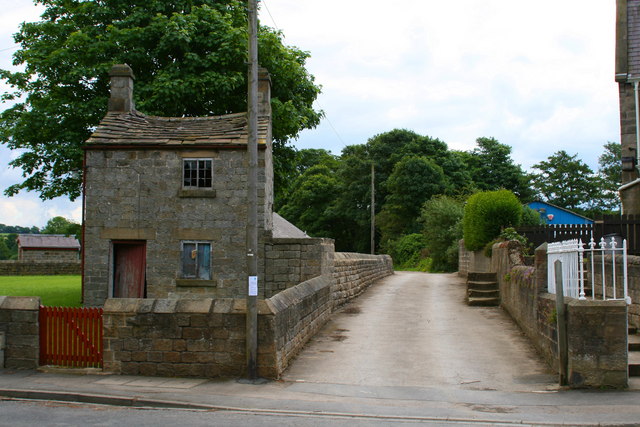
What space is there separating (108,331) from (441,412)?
549 cm

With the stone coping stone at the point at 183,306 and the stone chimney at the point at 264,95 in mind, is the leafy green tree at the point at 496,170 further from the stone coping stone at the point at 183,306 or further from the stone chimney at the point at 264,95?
the stone coping stone at the point at 183,306

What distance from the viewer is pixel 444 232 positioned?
128 feet

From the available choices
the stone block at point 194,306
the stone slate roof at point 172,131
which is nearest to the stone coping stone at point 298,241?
the stone slate roof at point 172,131

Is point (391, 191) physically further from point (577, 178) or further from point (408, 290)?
point (408, 290)

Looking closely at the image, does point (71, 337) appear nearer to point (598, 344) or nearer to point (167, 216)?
point (167, 216)

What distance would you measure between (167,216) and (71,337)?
7736mm

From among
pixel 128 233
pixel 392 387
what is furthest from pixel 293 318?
pixel 128 233

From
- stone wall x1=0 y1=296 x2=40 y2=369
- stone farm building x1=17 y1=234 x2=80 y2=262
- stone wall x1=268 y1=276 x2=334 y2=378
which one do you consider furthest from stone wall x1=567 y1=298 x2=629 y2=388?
stone farm building x1=17 y1=234 x2=80 y2=262

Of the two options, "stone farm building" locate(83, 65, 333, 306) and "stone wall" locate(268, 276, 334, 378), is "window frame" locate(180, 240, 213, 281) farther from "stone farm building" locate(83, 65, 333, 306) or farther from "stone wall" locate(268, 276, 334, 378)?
"stone wall" locate(268, 276, 334, 378)

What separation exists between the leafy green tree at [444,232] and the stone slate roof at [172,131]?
70.2 ft

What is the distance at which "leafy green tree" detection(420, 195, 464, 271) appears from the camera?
125 feet

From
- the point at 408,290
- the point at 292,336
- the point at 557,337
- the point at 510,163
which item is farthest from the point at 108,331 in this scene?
the point at 510,163

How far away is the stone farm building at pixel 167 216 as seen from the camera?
17672 mm

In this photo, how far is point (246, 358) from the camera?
9.78 metres
